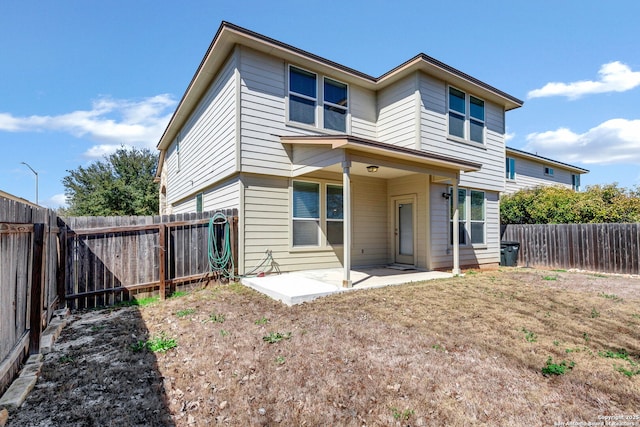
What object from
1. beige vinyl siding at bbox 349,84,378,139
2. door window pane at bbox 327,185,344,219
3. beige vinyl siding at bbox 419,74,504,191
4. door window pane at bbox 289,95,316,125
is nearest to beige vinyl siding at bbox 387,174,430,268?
beige vinyl siding at bbox 419,74,504,191

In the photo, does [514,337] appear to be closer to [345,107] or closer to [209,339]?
[209,339]

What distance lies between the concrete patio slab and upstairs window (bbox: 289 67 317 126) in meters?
4.11

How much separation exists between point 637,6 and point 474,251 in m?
7.31

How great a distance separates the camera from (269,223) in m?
7.61

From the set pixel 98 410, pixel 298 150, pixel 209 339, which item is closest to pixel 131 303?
pixel 209 339

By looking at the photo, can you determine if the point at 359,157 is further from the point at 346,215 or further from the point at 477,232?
the point at 477,232

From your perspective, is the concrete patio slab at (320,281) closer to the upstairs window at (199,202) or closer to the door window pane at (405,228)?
the door window pane at (405,228)

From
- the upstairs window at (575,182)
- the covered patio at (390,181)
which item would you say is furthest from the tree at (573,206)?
the upstairs window at (575,182)

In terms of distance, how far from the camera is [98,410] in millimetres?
2574

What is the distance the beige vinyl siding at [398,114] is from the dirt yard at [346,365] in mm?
5349

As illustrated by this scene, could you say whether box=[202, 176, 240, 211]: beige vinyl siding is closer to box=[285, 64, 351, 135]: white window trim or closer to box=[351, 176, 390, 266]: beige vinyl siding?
box=[285, 64, 351, 135]: white window trim

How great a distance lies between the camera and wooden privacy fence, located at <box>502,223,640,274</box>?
10.1 metres

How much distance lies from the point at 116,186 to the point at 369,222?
25093mm

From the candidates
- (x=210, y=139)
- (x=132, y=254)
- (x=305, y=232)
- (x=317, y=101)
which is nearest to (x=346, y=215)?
(x=305, y=232)
